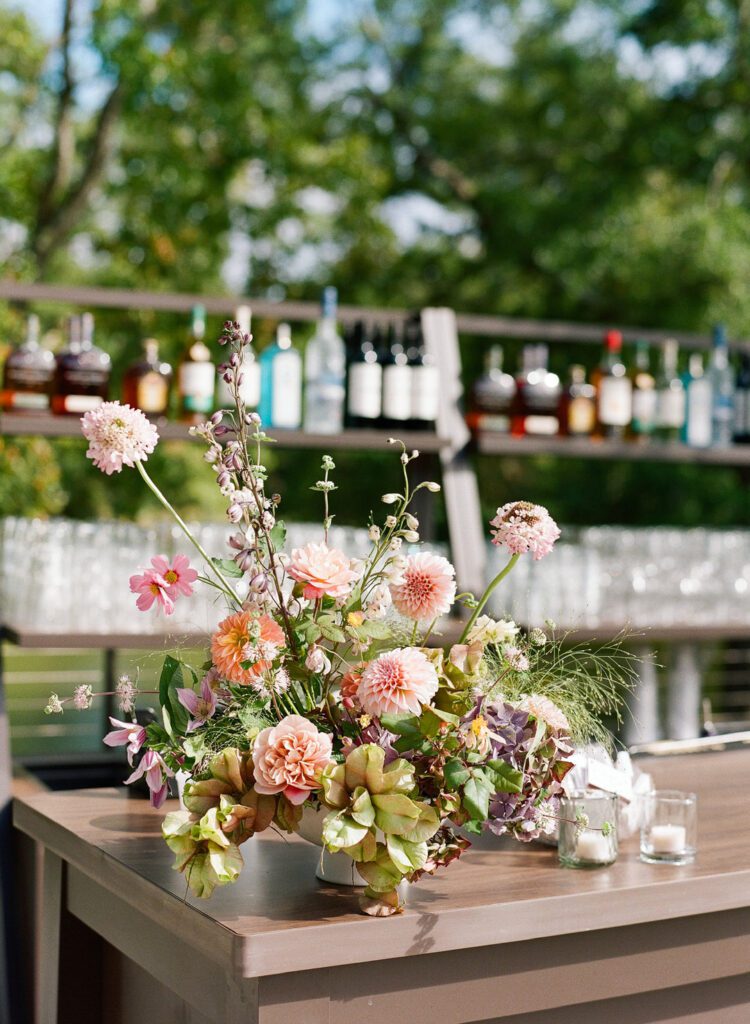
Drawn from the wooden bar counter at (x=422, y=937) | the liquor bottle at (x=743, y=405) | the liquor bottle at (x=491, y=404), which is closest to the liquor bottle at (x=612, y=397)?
the liquor bottle at (x=491, y=404)

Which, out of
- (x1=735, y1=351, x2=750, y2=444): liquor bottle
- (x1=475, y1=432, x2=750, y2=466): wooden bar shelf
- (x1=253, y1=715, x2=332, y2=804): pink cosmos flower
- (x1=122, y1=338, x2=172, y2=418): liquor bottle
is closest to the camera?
(x1=253, y1=715, x2=332, y2=804): pink cosmos flower

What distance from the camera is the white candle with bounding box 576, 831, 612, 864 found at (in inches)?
52.5

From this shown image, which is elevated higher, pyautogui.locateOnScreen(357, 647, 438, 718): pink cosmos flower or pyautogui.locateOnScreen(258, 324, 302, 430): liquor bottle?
pyautogui.locateOnScreen(258, 324, 302, 430): liquor bottle

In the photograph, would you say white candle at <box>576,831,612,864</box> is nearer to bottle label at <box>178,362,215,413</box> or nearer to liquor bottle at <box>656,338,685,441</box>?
bottle label at <box>178,362,215,413</box>

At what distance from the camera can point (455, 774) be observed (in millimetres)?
1114

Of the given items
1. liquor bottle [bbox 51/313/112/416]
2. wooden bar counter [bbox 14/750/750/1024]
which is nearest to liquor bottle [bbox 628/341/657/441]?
liquor bottle [bbox 51/313/112/416]

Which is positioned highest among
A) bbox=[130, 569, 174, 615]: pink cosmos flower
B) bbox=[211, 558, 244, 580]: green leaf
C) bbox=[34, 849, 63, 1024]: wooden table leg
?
bbox=[211, 558, 244, 580]: green leaf

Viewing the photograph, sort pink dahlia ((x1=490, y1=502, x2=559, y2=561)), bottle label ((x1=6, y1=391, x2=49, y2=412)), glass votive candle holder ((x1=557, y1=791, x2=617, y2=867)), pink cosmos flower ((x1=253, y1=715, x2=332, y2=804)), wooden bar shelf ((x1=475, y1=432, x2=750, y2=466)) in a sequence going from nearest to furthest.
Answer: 1. pink cosmos flower ((x1=253, y1=715, x2=332, y2=804))
2. pink dahlia ((x1=490, y1=502, x2=559, y2=561))
3. glass votive candle holder ((x1=557, y1=791, x2=617, y2=867))
4. bottle label ((x1=6, y1=391, x2=49, y2=412))
5. wooden bar shelf ((x1=475, y1=432, x2=750, y2=466))

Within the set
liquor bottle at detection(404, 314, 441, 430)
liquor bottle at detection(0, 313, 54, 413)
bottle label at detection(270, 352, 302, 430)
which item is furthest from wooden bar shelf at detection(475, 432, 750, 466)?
liquor bottle at detection(0, 313, 54, 413)

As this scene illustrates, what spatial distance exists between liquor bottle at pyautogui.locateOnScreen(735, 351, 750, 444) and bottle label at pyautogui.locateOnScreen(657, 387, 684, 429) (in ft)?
0.64

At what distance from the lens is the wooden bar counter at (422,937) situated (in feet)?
3.60

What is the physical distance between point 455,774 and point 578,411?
214 centimetres

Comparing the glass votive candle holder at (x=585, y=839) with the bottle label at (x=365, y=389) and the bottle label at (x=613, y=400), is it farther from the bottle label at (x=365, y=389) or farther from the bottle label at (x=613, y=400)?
the bottle label at (x=613, y=400)

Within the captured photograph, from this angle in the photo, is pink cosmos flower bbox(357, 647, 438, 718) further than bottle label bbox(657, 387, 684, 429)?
No
